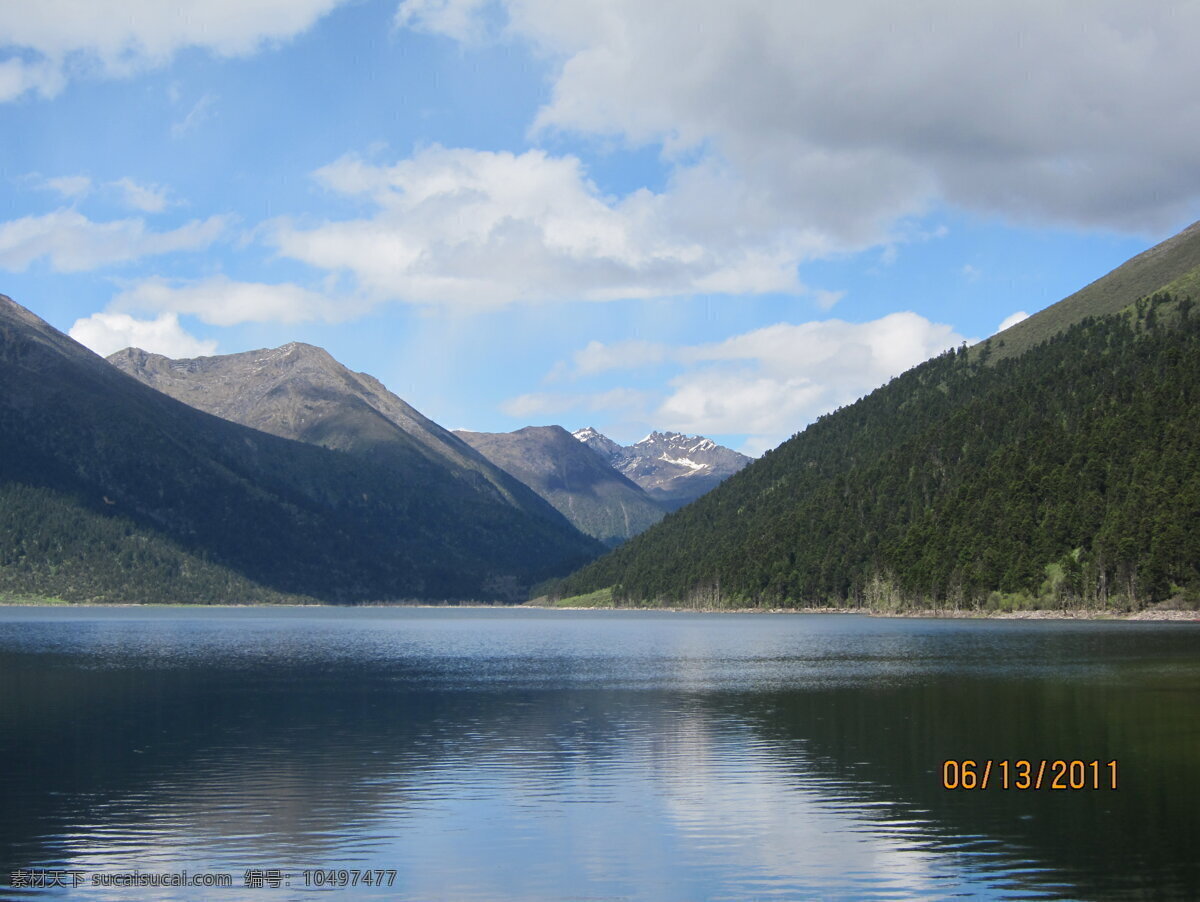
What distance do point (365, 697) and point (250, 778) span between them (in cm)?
3705

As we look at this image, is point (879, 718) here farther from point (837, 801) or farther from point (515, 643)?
point (515, 643)

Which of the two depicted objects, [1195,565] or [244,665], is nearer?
[244,665]

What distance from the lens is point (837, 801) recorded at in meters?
45.3

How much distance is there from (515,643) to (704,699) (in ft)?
320

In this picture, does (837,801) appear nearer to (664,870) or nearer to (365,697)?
(664,870)

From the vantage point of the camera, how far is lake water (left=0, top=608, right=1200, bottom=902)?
34.7 metres

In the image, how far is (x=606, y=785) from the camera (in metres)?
49.6

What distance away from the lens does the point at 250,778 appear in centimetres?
5156

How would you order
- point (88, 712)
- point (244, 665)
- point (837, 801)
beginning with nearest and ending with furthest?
point (837, 801)
point (88, 712)
point (244, 665)

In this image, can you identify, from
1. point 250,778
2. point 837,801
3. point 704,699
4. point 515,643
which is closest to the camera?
point 837,801

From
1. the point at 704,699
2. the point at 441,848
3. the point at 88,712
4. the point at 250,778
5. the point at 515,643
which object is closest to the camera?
the point at 441,848

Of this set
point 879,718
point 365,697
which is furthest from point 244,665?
point 879,718

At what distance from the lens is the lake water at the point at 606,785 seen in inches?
1364

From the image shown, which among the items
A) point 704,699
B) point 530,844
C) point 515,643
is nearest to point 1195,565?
point 515,643
